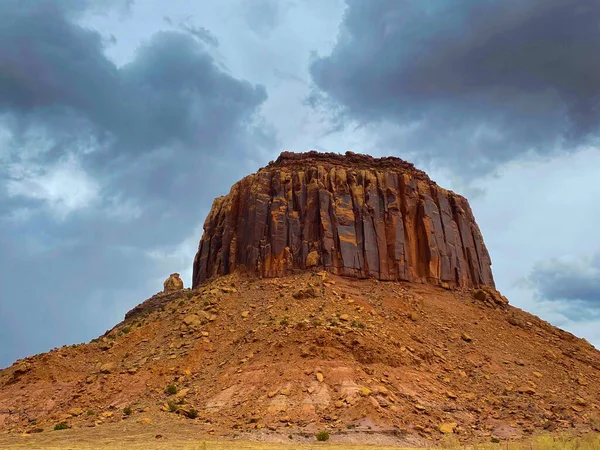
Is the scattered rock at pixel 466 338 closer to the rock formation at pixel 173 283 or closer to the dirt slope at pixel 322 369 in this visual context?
the dirt slope at pixel 322 369

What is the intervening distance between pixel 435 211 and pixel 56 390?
4272cm

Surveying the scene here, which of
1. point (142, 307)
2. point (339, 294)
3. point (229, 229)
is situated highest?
point (229, 229)

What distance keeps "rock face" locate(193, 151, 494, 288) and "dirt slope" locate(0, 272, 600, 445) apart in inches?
98.5

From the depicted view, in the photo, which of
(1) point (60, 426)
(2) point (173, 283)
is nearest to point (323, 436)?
(1) point (60, 426)

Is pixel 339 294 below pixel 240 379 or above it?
above

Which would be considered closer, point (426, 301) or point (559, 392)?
point (559, 392)

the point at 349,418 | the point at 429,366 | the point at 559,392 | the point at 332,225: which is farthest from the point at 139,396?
the point at 559,392

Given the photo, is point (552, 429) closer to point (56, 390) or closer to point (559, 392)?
point (559, 392)

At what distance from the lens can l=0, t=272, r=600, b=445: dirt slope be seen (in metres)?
37.6

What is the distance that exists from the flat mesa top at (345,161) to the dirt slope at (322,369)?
16.2 m

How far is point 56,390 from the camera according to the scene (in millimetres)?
46094

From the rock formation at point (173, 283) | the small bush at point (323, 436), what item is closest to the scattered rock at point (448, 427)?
the small bush at point (323, 436)

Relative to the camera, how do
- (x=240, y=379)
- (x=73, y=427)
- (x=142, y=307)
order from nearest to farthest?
1. (x=73, y=427)
2. (x=240, y=379)
3. (x=142, y=307)

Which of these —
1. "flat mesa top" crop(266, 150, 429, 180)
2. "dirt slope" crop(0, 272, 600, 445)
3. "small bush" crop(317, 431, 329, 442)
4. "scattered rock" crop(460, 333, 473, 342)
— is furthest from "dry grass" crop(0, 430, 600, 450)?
"flat mesa top" crop(266, 150, 429, 180)
